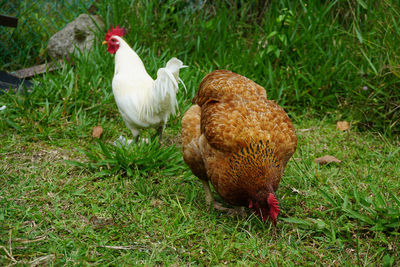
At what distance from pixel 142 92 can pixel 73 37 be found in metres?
2.50

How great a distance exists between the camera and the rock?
5.25 m

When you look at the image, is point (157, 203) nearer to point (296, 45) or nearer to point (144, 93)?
point (144, 93)

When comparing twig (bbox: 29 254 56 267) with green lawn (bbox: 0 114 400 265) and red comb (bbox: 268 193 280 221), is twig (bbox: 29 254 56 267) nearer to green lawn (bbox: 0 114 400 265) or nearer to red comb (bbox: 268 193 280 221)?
green lawn (bbox: 0 114 400 265)

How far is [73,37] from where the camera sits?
5.25m

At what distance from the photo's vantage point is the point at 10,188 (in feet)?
9.06

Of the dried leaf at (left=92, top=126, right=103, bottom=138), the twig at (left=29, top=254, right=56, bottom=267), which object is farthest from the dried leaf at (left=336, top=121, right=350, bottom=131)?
the twig at (left=29, top=254, right=56, bottom=267)

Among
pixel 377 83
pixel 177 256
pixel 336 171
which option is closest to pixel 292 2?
pixel 377 83

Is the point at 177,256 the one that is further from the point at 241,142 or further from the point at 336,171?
the point at 336,171

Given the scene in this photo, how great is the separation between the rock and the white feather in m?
1.92

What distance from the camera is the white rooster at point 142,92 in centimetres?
312

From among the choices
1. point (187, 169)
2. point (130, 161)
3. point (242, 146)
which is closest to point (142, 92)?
point (130, 161)

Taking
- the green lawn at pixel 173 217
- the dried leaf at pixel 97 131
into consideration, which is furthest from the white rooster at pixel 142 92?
the green lawn at pixel 173 217

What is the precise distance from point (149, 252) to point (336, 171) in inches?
72.3

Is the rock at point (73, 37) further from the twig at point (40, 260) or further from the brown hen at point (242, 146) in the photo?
the twig at point (40, 260)
